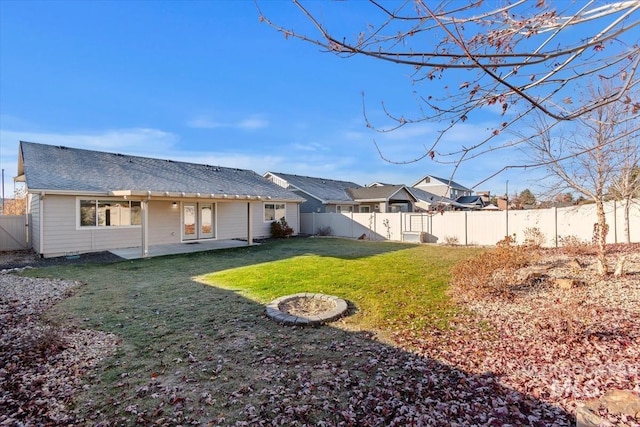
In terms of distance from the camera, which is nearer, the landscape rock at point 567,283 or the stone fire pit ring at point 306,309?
the stone fire pit ring at point 306,309

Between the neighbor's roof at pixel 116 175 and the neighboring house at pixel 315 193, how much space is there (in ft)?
11.0

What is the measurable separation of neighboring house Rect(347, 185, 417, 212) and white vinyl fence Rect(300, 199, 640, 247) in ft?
17.2

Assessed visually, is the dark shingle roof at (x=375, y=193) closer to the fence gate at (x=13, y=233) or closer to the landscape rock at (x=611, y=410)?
the fence gate at (x=13, y=233)

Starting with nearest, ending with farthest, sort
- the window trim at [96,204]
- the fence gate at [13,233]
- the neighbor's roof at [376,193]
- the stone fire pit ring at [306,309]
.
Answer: the stone fire pit ring at [306,309] < the window trim at [96,204] < the fence gate at [13,233] < the neighbor's roof at [376,193]

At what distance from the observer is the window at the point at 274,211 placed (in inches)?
759

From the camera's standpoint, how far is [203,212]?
16156mm

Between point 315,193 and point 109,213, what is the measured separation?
540 inches

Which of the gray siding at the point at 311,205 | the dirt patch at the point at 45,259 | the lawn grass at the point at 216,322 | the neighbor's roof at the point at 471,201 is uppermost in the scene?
the neighbor's roof at the point at 471,201

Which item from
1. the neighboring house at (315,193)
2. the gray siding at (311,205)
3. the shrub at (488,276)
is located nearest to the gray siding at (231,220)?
the neighboring house at (315,193)

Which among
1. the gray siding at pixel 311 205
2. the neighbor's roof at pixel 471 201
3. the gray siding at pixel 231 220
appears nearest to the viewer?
the gray siding at pixel 231 220

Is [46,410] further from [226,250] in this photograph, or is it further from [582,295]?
[226,250]

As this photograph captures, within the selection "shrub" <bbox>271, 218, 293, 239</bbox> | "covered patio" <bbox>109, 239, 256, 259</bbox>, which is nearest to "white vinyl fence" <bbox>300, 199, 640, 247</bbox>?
"shrub" <bbox>271, 218, 293, 239</bbox>

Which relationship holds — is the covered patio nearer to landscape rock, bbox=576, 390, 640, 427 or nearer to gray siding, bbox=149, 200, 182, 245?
gray siding, bbox=149, 200, 182, 245

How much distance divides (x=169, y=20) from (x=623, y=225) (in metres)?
16.3
